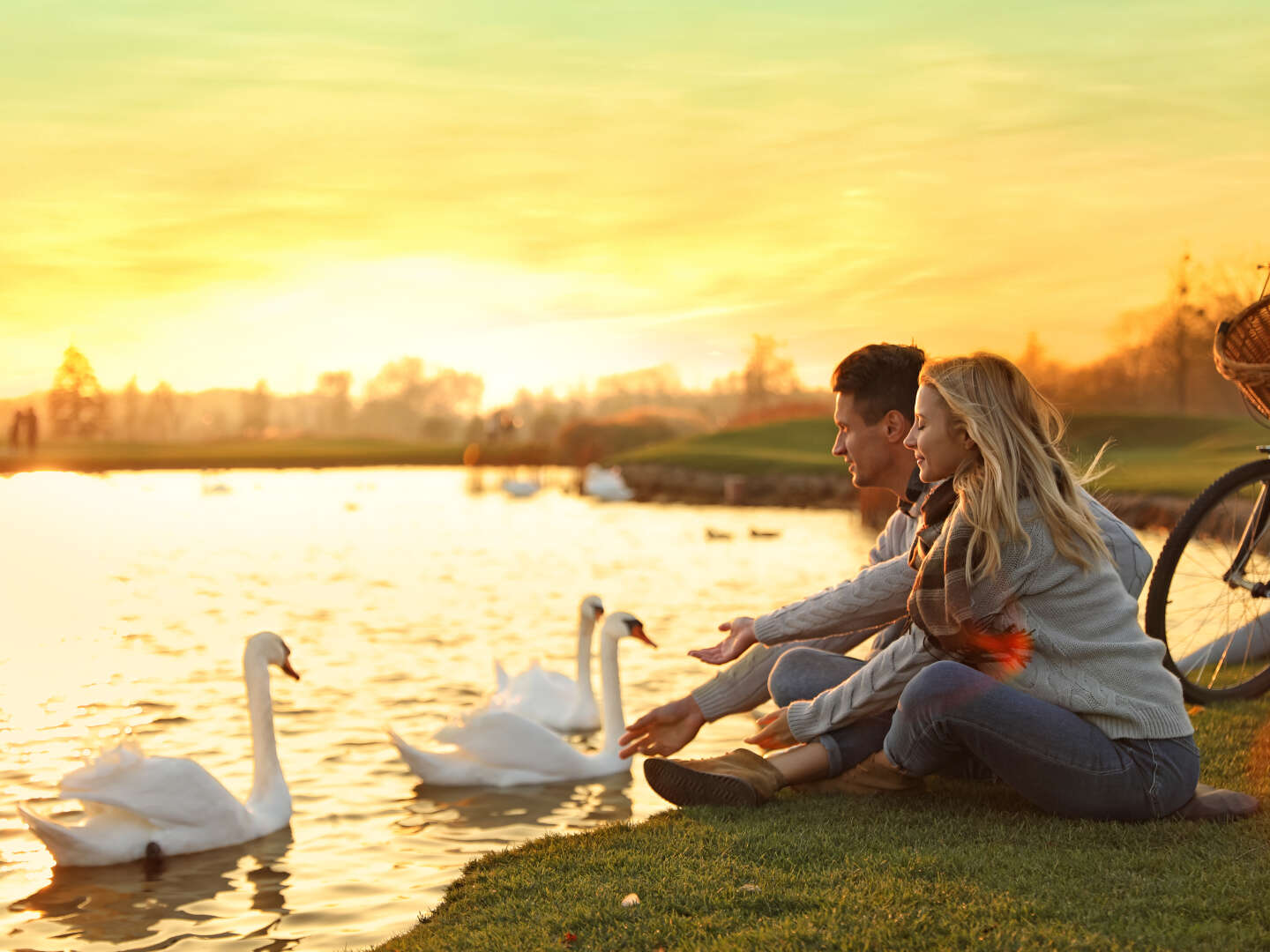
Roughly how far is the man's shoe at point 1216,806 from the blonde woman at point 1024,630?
0.06m

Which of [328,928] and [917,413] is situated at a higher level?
[917,413]

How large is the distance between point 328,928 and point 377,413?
12650 cm

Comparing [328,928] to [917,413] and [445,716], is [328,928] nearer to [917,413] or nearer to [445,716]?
[917,413]

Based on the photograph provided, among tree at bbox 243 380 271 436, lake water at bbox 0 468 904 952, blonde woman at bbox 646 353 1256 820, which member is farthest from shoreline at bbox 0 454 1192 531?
tree at bbox 243 380 271 436

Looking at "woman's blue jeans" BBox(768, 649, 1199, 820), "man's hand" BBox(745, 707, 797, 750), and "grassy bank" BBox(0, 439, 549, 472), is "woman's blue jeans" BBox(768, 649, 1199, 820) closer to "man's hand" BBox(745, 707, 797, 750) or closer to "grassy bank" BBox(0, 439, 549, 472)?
"man's hand" BBox(745, 707, 797, 750)

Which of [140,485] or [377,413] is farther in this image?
[377,413]

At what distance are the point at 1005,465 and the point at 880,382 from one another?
1124mm

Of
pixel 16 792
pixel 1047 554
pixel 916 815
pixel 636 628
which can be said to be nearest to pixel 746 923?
pixel 916 815

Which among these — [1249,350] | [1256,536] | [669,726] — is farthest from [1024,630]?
[1256,536]

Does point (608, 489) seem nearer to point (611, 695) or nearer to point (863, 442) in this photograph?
point (611, 695)

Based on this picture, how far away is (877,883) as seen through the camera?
372 centimetres

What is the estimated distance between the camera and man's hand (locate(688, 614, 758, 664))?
461 cm

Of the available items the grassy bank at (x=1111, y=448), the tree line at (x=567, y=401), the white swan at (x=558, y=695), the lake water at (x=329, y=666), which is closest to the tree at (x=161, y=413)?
the tree line at (x=567, y=401)

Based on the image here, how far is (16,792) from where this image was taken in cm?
698
